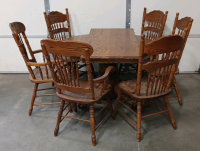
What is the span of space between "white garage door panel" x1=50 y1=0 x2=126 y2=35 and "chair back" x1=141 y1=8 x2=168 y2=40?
0.36m

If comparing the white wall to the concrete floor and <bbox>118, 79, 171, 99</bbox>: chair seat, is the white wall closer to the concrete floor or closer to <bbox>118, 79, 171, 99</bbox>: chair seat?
the concrete floor

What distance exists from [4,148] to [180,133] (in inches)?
70.3

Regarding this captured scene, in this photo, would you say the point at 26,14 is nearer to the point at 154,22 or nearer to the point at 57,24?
the point at 57,24

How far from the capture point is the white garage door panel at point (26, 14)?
106 inches

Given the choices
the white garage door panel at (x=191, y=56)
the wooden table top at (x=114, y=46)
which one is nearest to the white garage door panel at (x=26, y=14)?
the wooden table top at (x=114, y=46)

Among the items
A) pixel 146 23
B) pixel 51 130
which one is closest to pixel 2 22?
pixel 51 130

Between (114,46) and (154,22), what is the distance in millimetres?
1105

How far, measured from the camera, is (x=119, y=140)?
1.68 m

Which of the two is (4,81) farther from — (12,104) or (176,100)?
(176,100)

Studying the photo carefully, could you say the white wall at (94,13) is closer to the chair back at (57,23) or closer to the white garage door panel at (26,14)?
the white garage door panel at (26,14)

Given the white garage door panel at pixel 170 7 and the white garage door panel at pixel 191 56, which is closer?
the white garage door panel at pixel 170 7

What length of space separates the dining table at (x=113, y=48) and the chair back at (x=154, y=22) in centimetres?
36

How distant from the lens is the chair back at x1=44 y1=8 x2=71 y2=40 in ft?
7.69

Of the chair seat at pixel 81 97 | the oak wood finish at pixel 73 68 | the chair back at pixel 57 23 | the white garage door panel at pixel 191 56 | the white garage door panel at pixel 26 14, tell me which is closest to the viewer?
the oak wood finish at pixel 73 68
